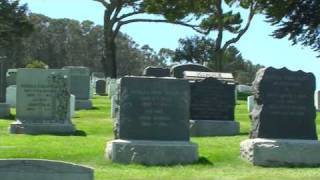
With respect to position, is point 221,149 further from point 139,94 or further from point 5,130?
point 5,130

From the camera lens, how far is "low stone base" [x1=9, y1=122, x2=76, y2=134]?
1739 cm

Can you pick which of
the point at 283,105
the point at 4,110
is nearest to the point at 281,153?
the point at 283,105

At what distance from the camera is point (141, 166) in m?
12.2

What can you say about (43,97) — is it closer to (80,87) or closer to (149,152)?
(149,152)

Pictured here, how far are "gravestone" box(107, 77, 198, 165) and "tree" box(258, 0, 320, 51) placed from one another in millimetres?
8721

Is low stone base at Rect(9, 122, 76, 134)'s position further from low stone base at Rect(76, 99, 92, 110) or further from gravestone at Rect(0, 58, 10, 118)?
low stone base at Rect(76, 99, 92, 110)

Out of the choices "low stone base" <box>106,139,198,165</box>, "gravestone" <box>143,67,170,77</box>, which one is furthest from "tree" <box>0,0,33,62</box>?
"low stone base" <box>106,139,198,165</box>

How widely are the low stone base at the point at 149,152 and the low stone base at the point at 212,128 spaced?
4.98 metres

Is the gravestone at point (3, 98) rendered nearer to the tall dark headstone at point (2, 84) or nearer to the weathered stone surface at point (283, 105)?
the tall dark headstone at point (2, 84)

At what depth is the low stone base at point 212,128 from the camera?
58.1 ft

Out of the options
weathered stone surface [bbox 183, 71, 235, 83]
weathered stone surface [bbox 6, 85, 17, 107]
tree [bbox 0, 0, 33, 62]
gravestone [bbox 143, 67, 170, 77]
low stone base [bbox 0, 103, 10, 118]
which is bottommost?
low stone base [bbox 0, 103, 10, 118]

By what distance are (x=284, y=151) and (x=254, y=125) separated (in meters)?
0.92

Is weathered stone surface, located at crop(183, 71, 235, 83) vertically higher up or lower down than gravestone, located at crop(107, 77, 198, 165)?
higher up

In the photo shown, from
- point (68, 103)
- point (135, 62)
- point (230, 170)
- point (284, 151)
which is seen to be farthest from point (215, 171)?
point (135, 62)
